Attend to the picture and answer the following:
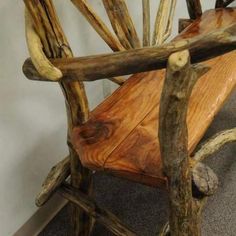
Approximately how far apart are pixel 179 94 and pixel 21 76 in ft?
1.81

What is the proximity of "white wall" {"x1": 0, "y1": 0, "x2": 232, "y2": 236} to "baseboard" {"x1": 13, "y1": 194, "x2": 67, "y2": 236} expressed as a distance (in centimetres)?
3

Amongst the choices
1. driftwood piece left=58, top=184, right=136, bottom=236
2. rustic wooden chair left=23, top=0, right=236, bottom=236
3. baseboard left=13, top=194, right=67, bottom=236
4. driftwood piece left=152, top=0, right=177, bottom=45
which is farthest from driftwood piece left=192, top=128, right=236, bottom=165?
baseboard left=13, top=194, right=67, bottom=236

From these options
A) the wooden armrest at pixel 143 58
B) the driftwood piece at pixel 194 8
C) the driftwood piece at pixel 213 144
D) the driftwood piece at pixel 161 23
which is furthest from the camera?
the driftwood piece at pixel 194 8

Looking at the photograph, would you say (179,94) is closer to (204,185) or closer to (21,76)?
(204,185)

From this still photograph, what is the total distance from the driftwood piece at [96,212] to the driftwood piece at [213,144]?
243mm

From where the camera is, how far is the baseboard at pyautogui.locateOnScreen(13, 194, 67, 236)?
1.15 metres

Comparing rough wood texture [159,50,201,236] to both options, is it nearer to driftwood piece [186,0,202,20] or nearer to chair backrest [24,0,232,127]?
chair backrest [24,0,232,127]

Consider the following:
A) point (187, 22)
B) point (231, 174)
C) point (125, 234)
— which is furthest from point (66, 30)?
point (231, 174)

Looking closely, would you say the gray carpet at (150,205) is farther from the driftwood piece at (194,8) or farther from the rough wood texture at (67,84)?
the driftwood piece at (194,8)

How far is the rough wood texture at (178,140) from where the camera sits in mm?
556

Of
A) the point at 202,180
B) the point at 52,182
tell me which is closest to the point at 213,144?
the point at 202,180

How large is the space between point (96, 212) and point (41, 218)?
37cm

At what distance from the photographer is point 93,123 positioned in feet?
2.91

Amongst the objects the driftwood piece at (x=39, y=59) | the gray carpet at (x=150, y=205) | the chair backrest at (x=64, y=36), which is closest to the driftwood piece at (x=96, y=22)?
the chair backrest at (x=64, y=36)
